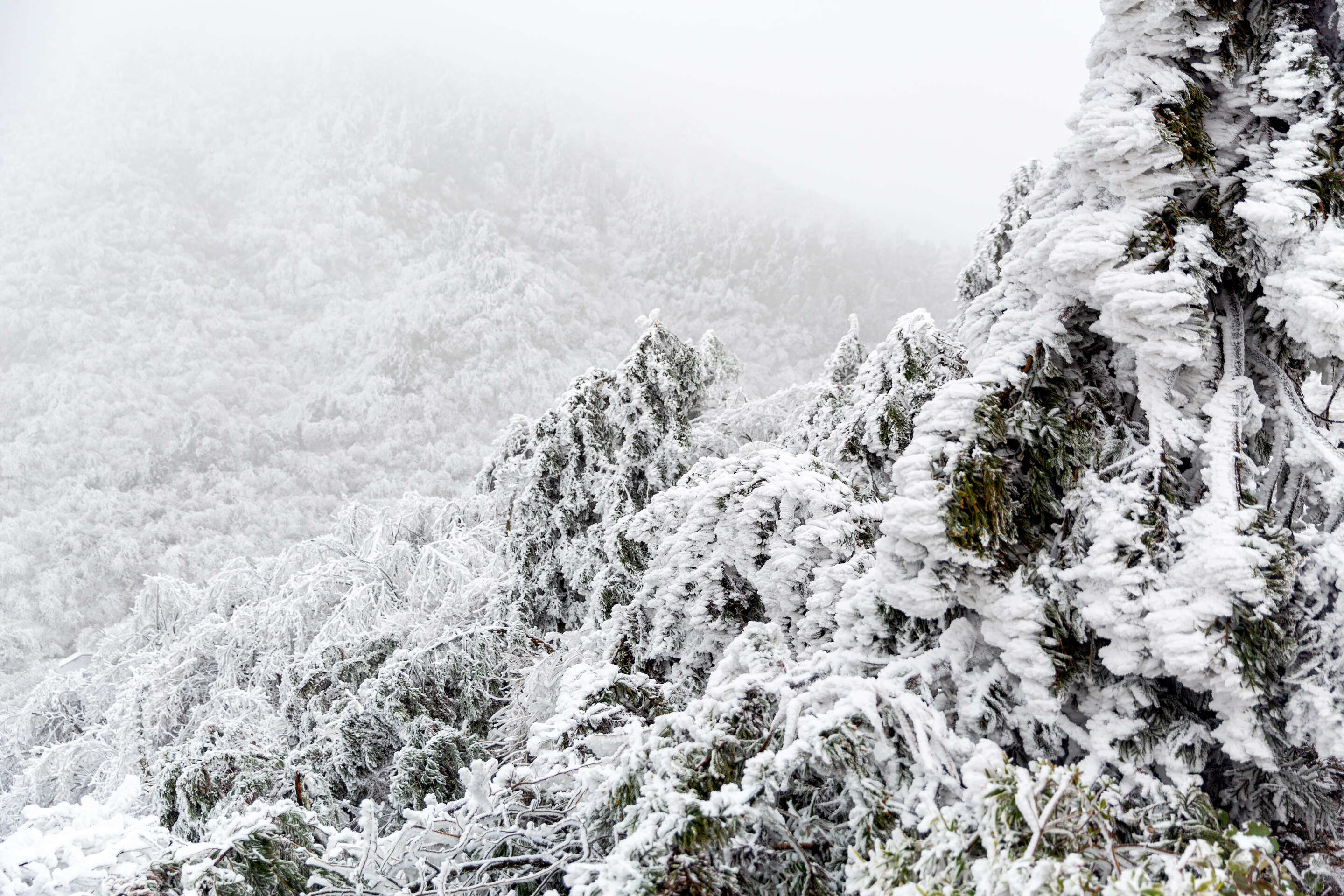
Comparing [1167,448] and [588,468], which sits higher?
[1167,448]

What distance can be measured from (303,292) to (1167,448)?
8722 centimetres

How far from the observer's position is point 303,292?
77.2 metres

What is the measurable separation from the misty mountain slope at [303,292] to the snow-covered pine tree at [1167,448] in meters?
35.4

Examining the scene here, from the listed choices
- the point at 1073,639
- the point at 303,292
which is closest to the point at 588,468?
the point at 1073,639

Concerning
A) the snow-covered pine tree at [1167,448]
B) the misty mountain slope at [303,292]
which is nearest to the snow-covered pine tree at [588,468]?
the snow-covered pine tree at [1167,448]

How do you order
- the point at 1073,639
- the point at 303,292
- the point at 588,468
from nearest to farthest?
the point at 1073,639, the point at 588,468, the point at 303,292

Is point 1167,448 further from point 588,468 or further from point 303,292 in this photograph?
point 303,292

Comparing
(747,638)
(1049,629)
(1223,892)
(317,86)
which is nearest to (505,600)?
(747,638)

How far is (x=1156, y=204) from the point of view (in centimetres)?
171

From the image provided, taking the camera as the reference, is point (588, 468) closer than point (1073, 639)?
No

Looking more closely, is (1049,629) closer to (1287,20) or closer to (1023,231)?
(1023,231)

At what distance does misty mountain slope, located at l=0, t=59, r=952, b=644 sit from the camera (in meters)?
43.8

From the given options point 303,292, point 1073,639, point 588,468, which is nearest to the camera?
point 1073,639

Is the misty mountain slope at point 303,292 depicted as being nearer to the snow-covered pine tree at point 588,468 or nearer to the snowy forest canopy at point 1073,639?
the snow-covered pine tree at point 588,468
